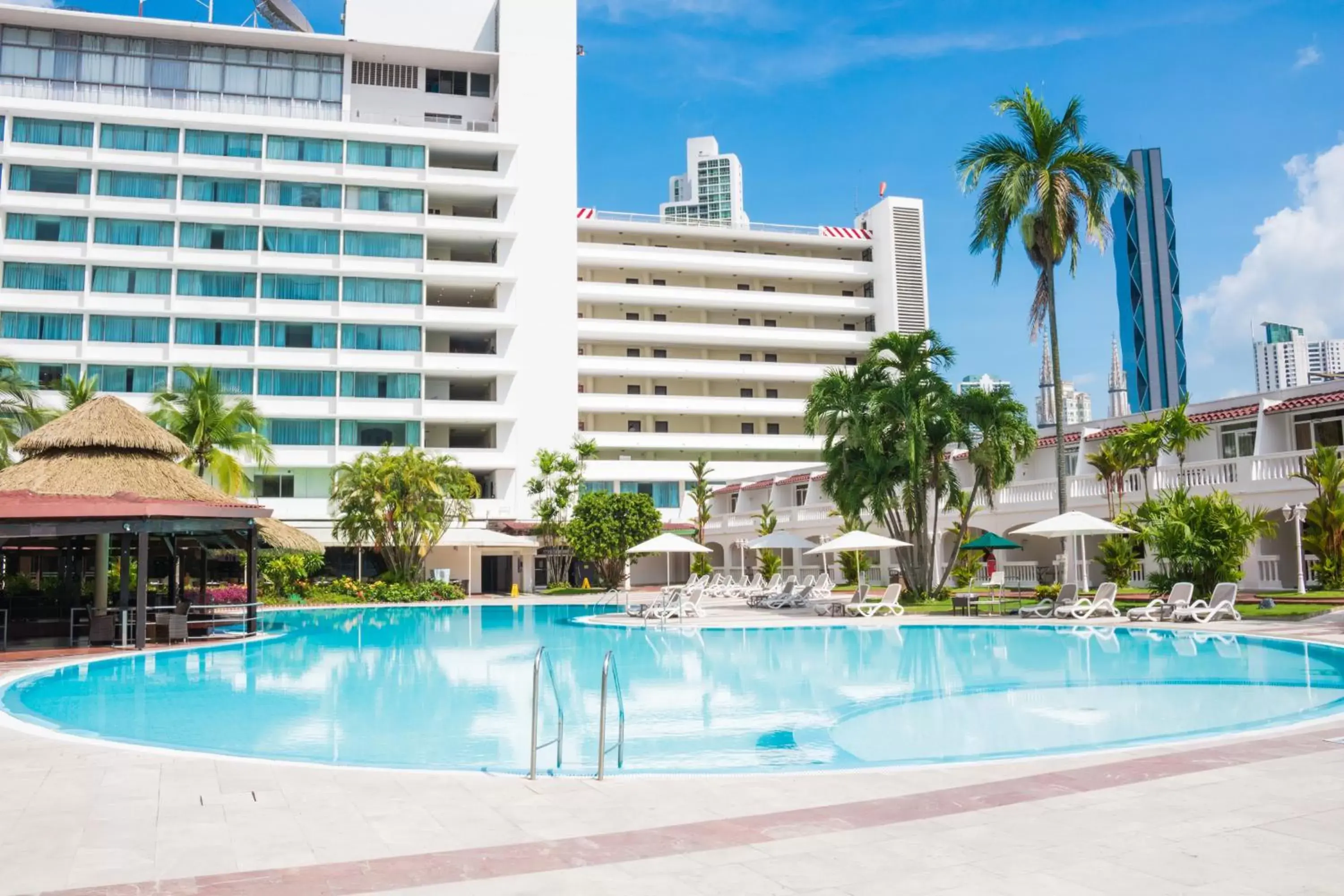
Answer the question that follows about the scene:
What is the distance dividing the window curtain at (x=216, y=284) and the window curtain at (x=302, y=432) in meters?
6.68

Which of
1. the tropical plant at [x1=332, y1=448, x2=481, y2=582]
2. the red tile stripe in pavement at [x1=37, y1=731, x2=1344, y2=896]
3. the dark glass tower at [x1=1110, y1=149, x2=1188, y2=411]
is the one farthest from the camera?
the dark glass tower at [x1=1110, y1=149, x2=1188, y2=411]

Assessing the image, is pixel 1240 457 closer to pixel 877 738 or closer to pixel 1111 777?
pixel 877 738

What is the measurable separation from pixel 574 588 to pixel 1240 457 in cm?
3031

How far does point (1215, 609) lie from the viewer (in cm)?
2214

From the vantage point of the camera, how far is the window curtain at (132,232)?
164 feet

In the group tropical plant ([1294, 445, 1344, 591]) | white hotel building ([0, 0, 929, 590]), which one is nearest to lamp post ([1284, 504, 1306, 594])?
tropical plant ([1294, 445, 1344, 591])

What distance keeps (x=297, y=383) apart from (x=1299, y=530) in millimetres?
43125

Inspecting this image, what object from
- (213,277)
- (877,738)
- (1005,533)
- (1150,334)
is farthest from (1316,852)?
(1150,334)

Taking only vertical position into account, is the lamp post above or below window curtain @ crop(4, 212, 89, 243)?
below

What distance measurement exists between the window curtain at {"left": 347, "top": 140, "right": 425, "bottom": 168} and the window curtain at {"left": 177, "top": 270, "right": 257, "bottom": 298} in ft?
27.2

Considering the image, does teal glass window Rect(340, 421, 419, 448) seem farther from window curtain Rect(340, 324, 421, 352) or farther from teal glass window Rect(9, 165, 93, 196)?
teal glass window Rect(9, 165, 93, 196)

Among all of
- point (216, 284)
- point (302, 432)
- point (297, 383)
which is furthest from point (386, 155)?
point (302, 432)

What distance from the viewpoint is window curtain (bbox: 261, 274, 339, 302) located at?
5112 cm

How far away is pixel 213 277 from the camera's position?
50.8 metres
